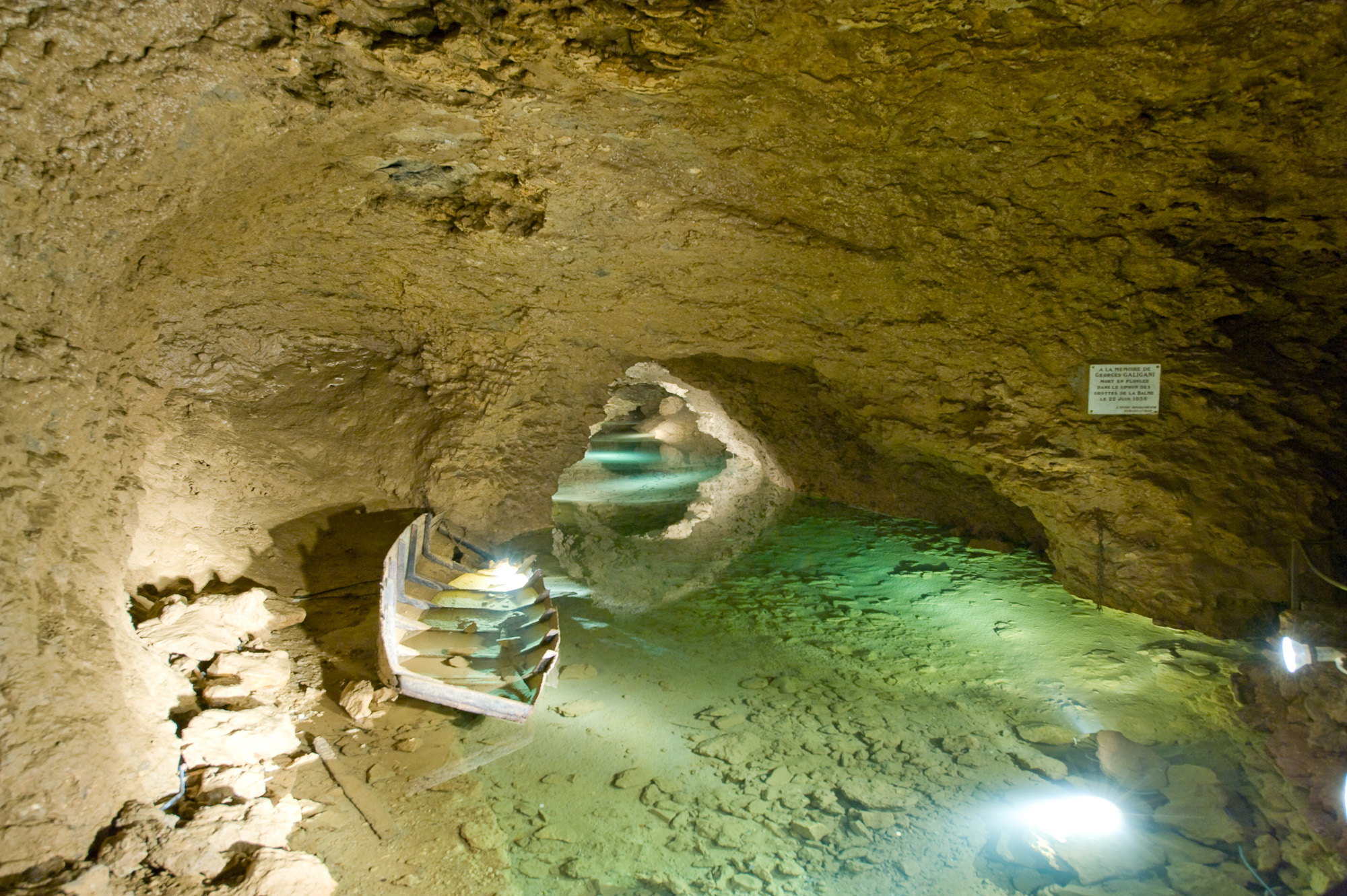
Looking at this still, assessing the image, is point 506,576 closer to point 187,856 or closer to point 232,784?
point 232,784

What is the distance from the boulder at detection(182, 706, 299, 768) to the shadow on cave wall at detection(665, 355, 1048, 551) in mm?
5095

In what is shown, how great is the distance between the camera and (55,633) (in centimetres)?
254

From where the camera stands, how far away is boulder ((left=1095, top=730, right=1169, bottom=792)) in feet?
9.39

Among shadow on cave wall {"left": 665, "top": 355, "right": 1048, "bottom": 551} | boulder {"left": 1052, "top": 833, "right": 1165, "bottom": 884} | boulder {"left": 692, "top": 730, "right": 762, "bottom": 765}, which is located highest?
boulder {"left": 1052, "top": 833, "right": 1165, "bottom": 884}

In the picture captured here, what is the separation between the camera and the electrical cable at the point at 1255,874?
2.33 metres

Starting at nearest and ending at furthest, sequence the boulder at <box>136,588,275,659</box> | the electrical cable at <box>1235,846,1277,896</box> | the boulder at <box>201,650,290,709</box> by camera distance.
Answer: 1. the electrical cable at <box>1235,846,1277,896</box>
2. the boulder at <box>201,650,290,709</box>
3. the boulder at <box>136,588,275,659</box>

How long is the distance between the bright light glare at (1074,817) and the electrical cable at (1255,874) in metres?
0.35

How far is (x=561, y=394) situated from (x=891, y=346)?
292cm

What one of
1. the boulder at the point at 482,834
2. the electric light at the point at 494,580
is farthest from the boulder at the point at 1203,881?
the electric light at the point at 494,580

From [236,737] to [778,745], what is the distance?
2297mm

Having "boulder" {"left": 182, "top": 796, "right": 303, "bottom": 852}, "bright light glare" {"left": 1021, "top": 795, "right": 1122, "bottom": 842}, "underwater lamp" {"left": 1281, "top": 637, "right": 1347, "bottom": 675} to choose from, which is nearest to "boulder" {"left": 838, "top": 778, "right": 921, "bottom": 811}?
"bright light glare" {"left": 1021, "top": 795, "right": 1122, "bottom": 842}

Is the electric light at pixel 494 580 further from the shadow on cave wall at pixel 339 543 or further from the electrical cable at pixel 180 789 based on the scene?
the electrical cable at pixel 180 789

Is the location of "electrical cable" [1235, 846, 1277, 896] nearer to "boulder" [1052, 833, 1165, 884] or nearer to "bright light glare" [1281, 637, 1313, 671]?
"boulder" [1052, 833, 1165, 884]

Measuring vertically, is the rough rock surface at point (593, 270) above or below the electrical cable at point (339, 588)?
above
